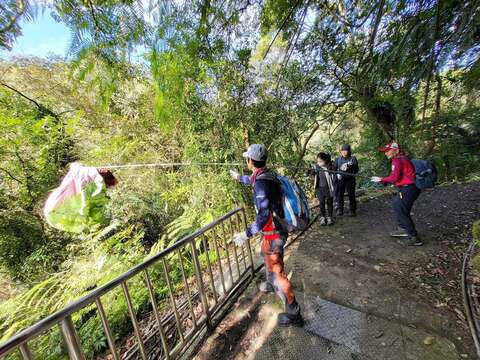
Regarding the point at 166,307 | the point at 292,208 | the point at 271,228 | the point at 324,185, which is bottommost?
the point at 166,307

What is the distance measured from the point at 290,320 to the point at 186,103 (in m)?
4.52

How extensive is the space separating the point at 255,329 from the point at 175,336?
3.62ft

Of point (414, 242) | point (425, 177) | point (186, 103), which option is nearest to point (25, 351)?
point (186, 103)

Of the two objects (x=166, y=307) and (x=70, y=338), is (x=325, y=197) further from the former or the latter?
(x=70, y=338)

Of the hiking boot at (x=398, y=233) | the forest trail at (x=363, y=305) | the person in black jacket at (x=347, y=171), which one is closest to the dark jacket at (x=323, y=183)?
the person in black jacket at (x=347, y=171)

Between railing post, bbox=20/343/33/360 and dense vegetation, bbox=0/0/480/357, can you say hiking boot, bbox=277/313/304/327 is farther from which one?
dense vegetation, bbox=0/0/480/357

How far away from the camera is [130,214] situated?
6.40 metres

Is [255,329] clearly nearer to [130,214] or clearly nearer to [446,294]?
[446,294]

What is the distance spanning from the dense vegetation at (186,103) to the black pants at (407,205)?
55.8 inches

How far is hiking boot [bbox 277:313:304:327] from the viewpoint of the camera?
2.46 metres

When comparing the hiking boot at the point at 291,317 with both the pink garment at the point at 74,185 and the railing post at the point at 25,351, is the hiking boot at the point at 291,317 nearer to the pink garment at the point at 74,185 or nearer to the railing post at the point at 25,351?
the railing post at the point at 25,351

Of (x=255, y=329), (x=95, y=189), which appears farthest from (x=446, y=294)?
(x=95, y=189)

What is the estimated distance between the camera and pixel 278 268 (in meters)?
2.53

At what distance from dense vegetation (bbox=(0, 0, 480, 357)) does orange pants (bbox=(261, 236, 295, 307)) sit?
6.04 feet
